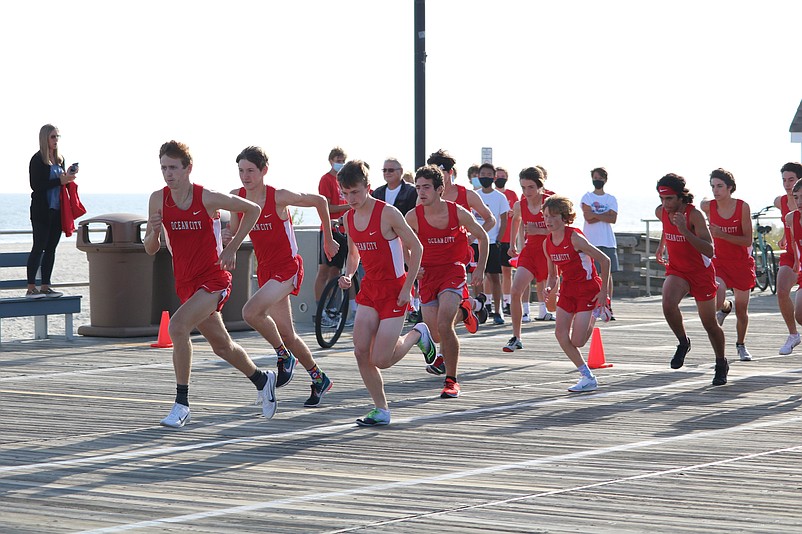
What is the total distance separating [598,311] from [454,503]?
5099 millimetres

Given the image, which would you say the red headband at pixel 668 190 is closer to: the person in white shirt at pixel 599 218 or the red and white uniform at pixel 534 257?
the red and white uniform at pixel 534 257

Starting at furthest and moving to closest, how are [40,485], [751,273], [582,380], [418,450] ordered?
[751,273] < [582,380] < [418,450] < [40,485]

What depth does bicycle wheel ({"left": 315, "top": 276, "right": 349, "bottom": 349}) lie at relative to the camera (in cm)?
1561

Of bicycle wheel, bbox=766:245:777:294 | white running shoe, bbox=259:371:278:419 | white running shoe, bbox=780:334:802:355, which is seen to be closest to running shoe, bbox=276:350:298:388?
white running shoe, bbox=259:371:278:419

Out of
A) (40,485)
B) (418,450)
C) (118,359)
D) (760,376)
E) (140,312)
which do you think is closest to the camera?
(40,485)

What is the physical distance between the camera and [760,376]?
12695 mm

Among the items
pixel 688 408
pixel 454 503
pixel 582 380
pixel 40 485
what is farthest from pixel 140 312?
pixel 454 503

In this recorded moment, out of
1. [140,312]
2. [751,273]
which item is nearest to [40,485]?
[751,273]

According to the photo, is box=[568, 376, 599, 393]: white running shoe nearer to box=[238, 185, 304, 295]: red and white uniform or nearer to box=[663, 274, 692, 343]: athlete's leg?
box=[663, 274, 692, 343]: athlete's leg

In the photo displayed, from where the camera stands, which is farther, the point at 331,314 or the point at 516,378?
the point at 331,314

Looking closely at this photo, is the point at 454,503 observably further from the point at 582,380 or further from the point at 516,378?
the point at 516,378

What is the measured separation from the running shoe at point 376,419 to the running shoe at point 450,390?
155cm

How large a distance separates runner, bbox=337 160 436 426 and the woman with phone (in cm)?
676

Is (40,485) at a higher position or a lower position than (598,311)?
lower
